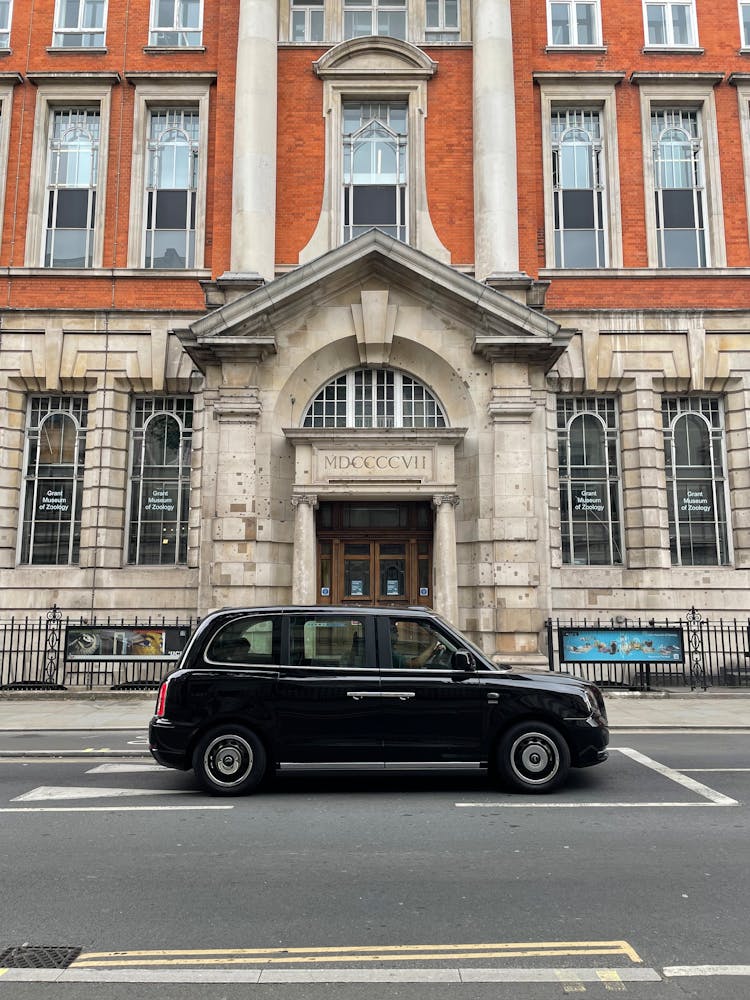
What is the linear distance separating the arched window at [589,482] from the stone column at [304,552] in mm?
5840

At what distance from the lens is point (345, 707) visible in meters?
7.28

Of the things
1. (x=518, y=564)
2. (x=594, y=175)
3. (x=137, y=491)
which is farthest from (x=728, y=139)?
(x=137, y=491)

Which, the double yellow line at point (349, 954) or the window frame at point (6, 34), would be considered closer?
the double yellow line at point (349, 954)

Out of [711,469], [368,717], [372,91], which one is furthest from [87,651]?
[372,91]

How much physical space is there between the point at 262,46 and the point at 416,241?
18.9 ft

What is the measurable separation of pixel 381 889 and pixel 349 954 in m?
0.89

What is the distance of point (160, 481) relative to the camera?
17656mm

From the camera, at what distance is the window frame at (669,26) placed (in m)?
19.0

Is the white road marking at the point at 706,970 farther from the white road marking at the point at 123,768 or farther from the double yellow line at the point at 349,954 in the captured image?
the white road marking at the point at 123,768

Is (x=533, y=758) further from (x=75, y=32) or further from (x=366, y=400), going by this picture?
(x=75, y=32)

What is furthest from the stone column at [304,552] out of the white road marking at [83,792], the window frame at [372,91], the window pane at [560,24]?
the window pane at [560,24]

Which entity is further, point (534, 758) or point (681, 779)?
point (681, 779)

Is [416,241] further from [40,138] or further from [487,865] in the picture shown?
[487,865]

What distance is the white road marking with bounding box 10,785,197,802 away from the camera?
728cm
